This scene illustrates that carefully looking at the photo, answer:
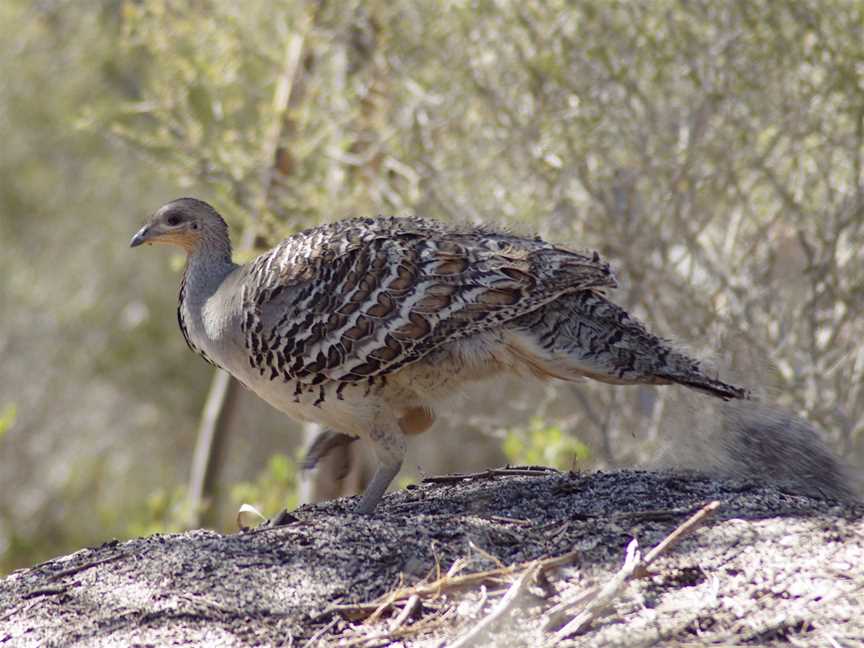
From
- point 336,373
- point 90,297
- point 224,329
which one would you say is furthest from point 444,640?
point 90,297

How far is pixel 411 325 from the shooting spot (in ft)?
16.7

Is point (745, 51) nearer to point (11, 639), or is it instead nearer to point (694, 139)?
point (694, 139)

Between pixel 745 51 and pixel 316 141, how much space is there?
9.21 feet

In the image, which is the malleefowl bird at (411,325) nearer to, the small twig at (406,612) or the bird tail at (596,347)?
the bird tail at (596,347)

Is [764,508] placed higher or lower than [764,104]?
lower

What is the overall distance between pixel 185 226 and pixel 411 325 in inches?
60.2

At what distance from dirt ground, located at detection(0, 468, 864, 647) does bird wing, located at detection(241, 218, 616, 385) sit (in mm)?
660

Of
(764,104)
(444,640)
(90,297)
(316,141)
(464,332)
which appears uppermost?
(764,104)

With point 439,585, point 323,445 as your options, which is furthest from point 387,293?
point 439,585

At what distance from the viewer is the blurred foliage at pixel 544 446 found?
8.20m

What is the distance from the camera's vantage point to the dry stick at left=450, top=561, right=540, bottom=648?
346 centimetres

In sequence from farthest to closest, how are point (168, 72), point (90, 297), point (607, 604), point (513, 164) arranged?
point (90, 297) < point (168, 72) < point (513, 164) < point (607, 604)

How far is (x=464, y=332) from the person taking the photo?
508cm

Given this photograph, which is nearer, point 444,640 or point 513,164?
point 444,640
